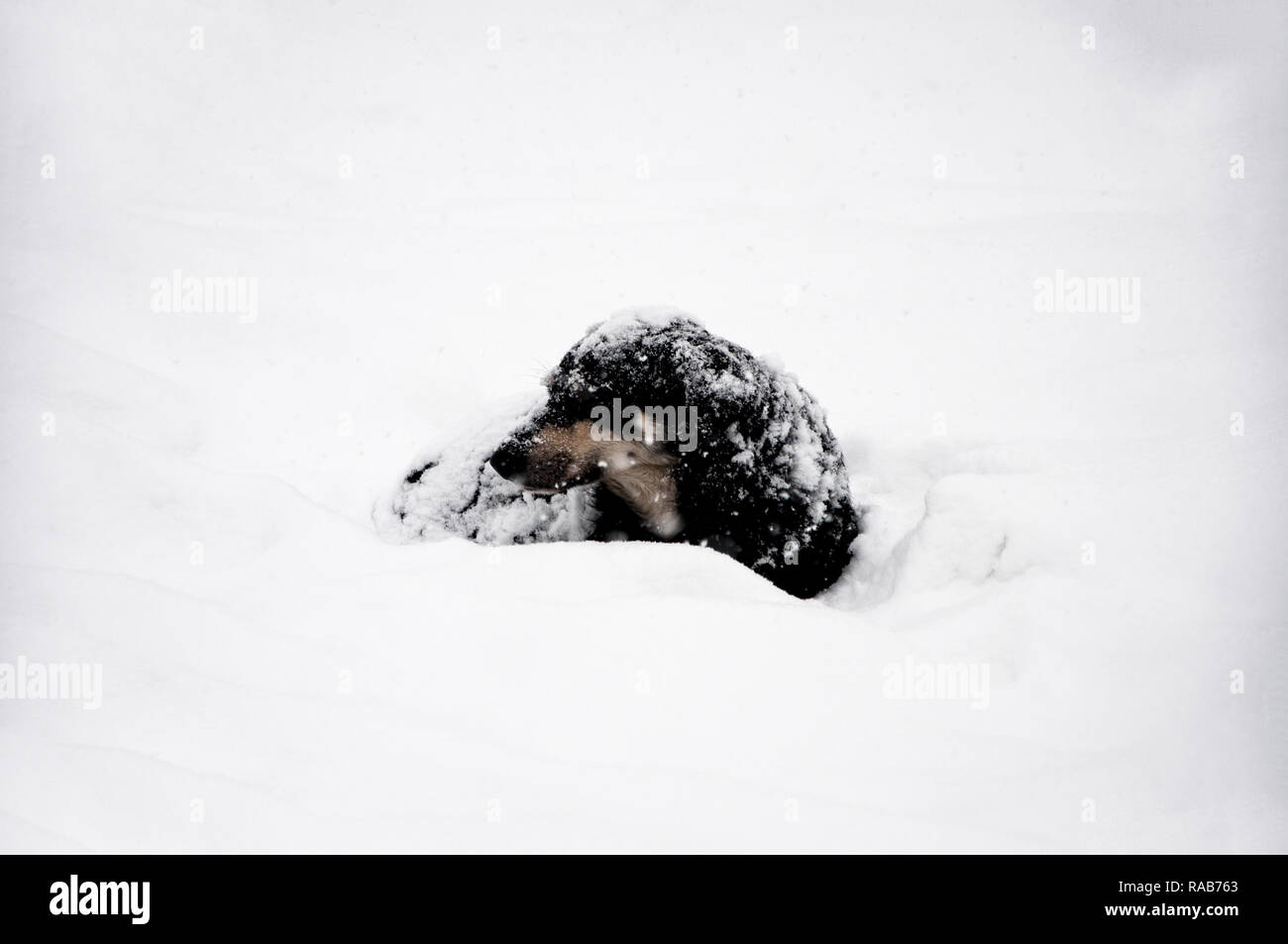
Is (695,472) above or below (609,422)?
below

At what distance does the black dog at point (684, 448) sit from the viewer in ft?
10.9

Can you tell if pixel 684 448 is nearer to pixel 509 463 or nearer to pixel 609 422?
pixel 609 422

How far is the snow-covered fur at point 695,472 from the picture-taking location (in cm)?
331

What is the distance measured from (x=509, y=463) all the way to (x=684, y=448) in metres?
0.64

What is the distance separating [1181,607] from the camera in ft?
8.85

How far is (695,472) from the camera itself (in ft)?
11.1

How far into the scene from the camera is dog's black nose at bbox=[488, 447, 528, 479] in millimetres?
3373

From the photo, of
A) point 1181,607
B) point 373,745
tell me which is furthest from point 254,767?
point 1181,607

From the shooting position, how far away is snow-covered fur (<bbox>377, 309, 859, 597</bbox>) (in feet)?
10.9

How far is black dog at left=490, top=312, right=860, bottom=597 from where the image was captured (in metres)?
3.31

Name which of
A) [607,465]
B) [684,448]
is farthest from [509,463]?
[684,448]

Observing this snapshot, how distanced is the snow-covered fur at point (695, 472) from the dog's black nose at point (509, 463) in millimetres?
13

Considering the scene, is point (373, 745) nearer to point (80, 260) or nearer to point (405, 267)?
point (80, 260)

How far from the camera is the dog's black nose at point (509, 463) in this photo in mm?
3373
